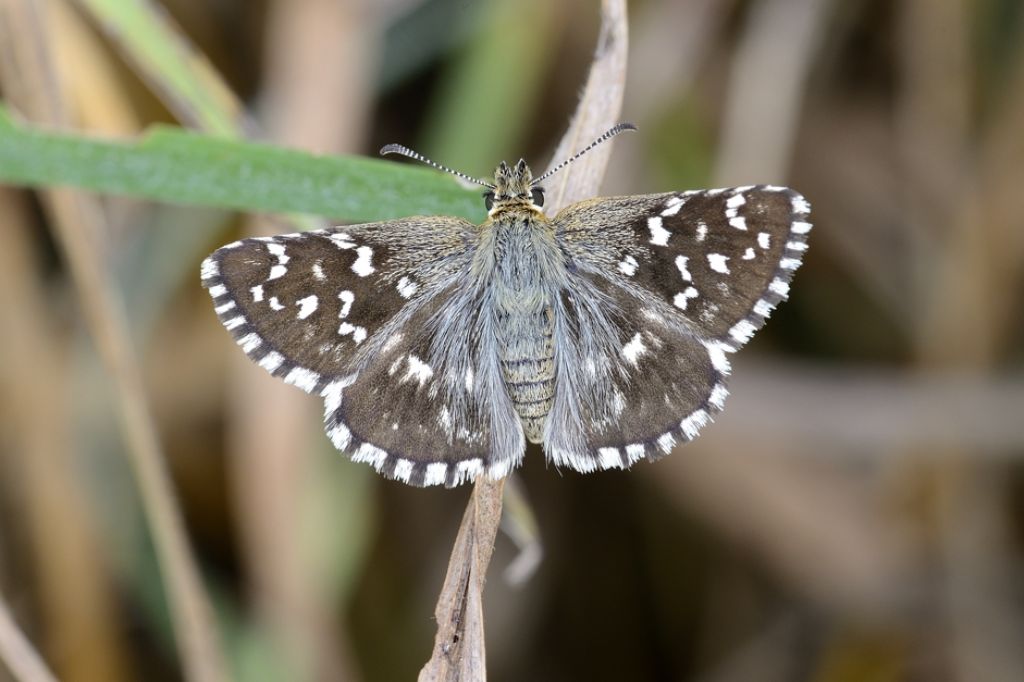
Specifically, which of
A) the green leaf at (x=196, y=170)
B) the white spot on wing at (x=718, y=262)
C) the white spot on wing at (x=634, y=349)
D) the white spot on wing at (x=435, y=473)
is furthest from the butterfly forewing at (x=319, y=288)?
the white spot on wing at (x=718, y=262)

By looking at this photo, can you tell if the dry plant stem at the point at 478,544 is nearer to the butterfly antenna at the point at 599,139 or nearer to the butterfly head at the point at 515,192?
the butterfly antenna at the point at 599,139

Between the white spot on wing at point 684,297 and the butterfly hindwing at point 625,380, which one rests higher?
the white spot on wing at point 684,297

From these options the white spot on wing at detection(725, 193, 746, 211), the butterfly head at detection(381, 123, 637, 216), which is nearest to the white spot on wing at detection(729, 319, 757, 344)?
the white spot on wing at detection(725, 193, 746, 211)

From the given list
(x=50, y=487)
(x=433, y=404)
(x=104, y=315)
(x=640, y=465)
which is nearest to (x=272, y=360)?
(x=433, y=404)

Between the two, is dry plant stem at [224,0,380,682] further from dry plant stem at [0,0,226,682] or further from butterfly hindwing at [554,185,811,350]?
butterfly hindwing at [554,185,811,350]

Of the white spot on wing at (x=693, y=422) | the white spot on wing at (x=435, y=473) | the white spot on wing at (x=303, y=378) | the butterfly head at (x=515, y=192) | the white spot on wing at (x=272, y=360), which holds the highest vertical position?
the butterfly head at (x=515, y=192)

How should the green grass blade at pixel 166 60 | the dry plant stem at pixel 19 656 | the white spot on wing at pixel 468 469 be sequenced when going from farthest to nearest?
the green grass blade at pixel 166 60, the dry plant stem at pixel 19 656, the white spot on wing at pixel 468 469

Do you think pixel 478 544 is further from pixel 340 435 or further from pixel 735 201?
pixel 735 201

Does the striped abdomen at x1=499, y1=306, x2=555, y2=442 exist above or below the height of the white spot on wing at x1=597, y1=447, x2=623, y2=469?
above
